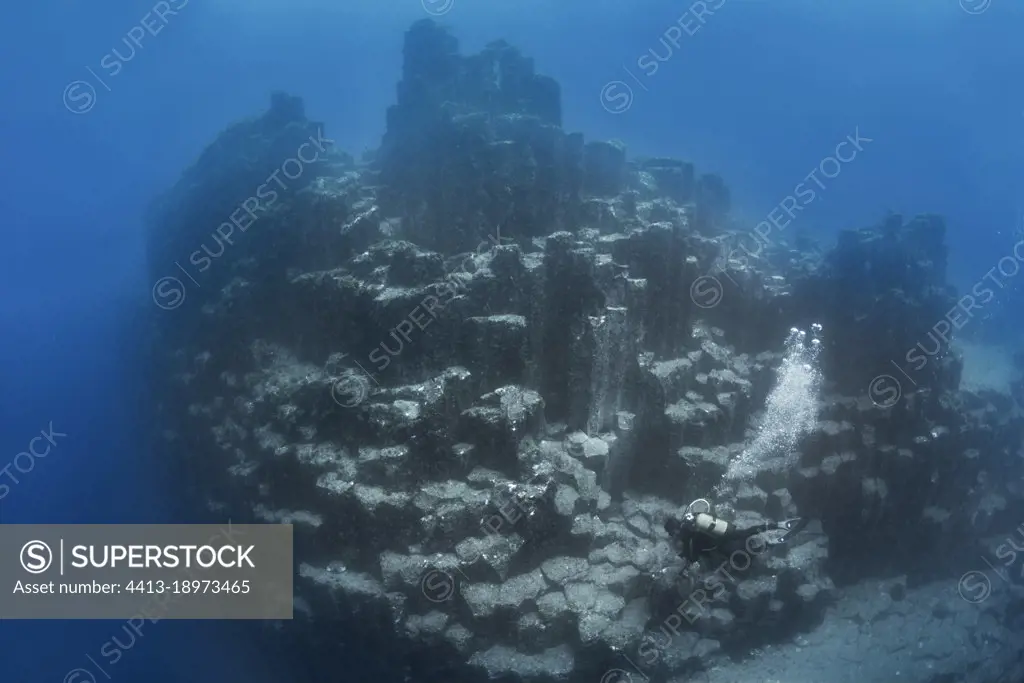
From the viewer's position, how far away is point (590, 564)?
41.7 feet

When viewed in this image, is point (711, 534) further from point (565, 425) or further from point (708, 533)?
point (565, 425)

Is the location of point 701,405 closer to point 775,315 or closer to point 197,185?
point 775,315

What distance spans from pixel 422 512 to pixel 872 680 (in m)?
10.4

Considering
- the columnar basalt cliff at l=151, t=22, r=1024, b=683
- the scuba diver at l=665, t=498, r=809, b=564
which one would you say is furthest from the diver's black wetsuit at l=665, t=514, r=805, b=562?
the columnar basalt cliff at l=151, t=22, r=1024, b=683

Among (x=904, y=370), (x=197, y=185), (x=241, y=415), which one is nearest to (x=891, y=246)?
(x=904, y=370)

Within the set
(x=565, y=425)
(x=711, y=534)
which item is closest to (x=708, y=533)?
(x=711, y=534)

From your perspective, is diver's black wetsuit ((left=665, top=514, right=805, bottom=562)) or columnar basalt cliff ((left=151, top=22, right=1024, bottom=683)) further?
columnar basalt cliff ((left=151, top=22, right=1024, bottom=683))

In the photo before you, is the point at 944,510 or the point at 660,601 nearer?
the point at 660,601

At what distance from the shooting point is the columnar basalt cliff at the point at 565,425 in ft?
39.7

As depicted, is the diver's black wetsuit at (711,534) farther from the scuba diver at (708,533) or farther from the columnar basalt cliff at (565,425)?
the columnar basalt cliff at (565,425)

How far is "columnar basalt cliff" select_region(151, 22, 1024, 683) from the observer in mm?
12109

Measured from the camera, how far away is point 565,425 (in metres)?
14.6

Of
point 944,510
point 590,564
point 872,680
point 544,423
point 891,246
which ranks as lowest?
point 872,680

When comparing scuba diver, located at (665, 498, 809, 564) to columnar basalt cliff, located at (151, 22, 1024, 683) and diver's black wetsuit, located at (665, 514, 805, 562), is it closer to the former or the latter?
diver's black wetsuit, located at (665, 514, 805, 562)
